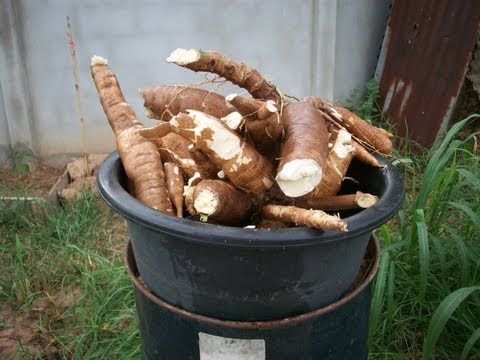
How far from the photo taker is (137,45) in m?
3.95

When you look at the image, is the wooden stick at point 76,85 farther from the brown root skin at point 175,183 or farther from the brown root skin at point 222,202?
the brown root skin at point 222,202

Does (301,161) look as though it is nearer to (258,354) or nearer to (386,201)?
(386,201)

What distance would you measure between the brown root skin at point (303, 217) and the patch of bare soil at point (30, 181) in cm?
269

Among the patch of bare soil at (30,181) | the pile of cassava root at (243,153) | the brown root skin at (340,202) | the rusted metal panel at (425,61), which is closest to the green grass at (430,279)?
the pile of cassava root at (243,153)

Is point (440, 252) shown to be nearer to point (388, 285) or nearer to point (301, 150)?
point (388, 285)

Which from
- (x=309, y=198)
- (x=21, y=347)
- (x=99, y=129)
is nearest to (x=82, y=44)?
(x=99, y=129)

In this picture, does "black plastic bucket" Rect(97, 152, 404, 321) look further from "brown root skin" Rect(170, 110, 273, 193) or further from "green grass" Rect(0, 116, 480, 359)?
"green grass" Rect(0, 116, 480, 359)

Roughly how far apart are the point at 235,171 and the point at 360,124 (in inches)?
21.0

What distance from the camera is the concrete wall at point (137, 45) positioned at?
3.87 metres

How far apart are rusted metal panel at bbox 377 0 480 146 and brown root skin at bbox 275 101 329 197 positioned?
245cm

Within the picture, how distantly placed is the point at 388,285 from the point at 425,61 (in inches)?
81.7

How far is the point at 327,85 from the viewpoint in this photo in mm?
4098

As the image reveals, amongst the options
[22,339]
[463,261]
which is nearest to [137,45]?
[22,339]

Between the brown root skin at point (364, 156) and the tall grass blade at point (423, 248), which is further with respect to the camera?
the tall grass blade at point (423, 248)
